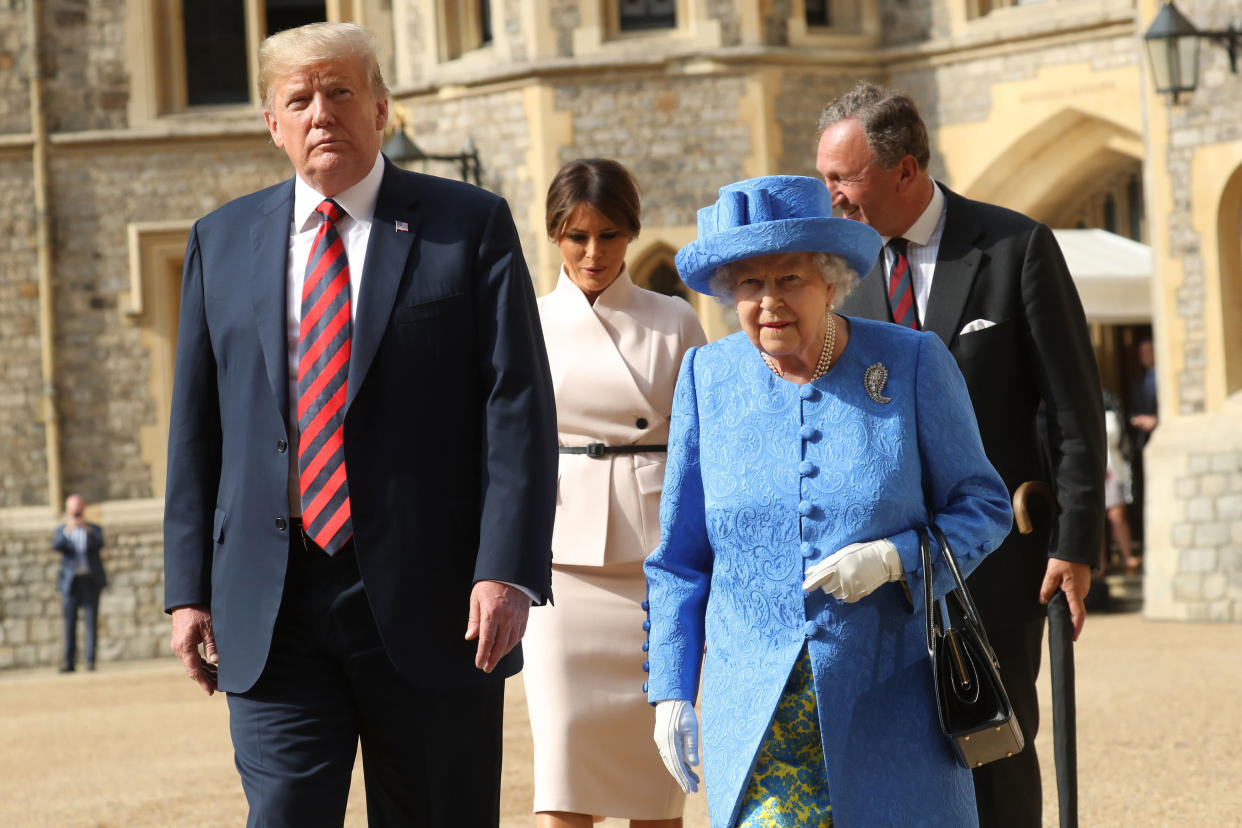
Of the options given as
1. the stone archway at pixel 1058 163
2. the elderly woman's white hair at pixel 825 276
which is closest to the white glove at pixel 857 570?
the elderly woman's white hair at pixel 825 276

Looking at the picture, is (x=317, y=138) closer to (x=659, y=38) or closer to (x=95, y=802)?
(x=95, y=802)

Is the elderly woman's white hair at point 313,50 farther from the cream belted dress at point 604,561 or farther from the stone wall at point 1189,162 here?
the stone wall at point 1189,162

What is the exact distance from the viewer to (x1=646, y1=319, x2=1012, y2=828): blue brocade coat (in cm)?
278

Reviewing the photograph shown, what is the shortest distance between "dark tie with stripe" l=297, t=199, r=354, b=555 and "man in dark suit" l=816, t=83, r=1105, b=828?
3.81ft

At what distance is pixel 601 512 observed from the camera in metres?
4.28

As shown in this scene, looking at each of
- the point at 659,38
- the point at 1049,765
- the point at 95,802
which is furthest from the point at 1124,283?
the point at 95,802

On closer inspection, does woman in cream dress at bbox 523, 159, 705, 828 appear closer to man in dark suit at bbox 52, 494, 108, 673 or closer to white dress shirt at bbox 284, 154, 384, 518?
white dress shirt at bbox 284, 154, 384, 518

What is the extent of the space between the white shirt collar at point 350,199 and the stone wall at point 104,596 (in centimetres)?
1397

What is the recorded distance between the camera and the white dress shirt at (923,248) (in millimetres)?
3818

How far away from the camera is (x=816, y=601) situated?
2797 millimetres

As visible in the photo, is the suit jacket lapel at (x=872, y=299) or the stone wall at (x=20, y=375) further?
the stone wall at (x=20, y=375)

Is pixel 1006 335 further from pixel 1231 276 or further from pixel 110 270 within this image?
pixel 110 270

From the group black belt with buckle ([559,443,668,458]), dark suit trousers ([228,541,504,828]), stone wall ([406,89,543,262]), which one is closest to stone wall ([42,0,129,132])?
stone wall ([406,89,543,262])

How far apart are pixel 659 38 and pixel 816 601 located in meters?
12.1
